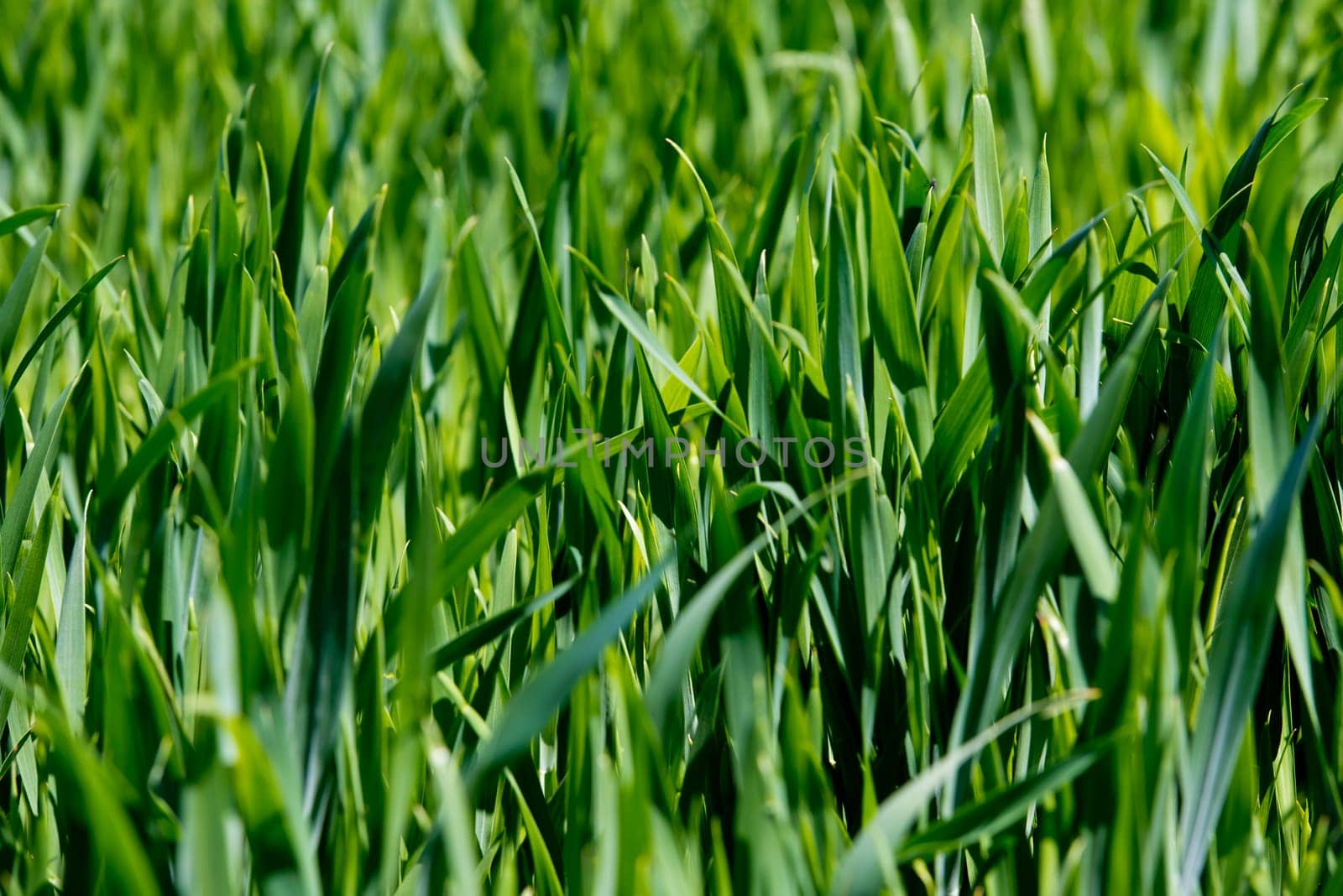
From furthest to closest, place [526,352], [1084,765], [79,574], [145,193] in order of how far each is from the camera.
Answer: [145,193]
[526,352]
[79,574]
[1084,765]

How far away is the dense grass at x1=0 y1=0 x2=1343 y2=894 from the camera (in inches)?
21.6

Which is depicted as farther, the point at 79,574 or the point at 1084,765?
the point at 79,574

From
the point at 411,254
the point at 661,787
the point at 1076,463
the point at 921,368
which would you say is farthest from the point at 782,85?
the point at 661,787

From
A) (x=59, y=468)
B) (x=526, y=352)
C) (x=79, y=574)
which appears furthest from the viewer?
(x=526, y=352)

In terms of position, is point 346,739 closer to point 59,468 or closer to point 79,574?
point 79,574

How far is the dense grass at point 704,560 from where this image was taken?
0.55 meters

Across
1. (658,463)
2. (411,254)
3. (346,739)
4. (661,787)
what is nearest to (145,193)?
(411,254)

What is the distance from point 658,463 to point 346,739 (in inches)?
10.8

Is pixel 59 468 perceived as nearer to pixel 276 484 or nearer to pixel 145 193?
pixel 276 484

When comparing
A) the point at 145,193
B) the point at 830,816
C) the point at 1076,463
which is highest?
the point at 145,193

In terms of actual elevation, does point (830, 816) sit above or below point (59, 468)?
below

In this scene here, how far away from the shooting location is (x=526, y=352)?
101cm

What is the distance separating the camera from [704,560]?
74 cm

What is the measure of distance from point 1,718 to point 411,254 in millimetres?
Answer: 902
